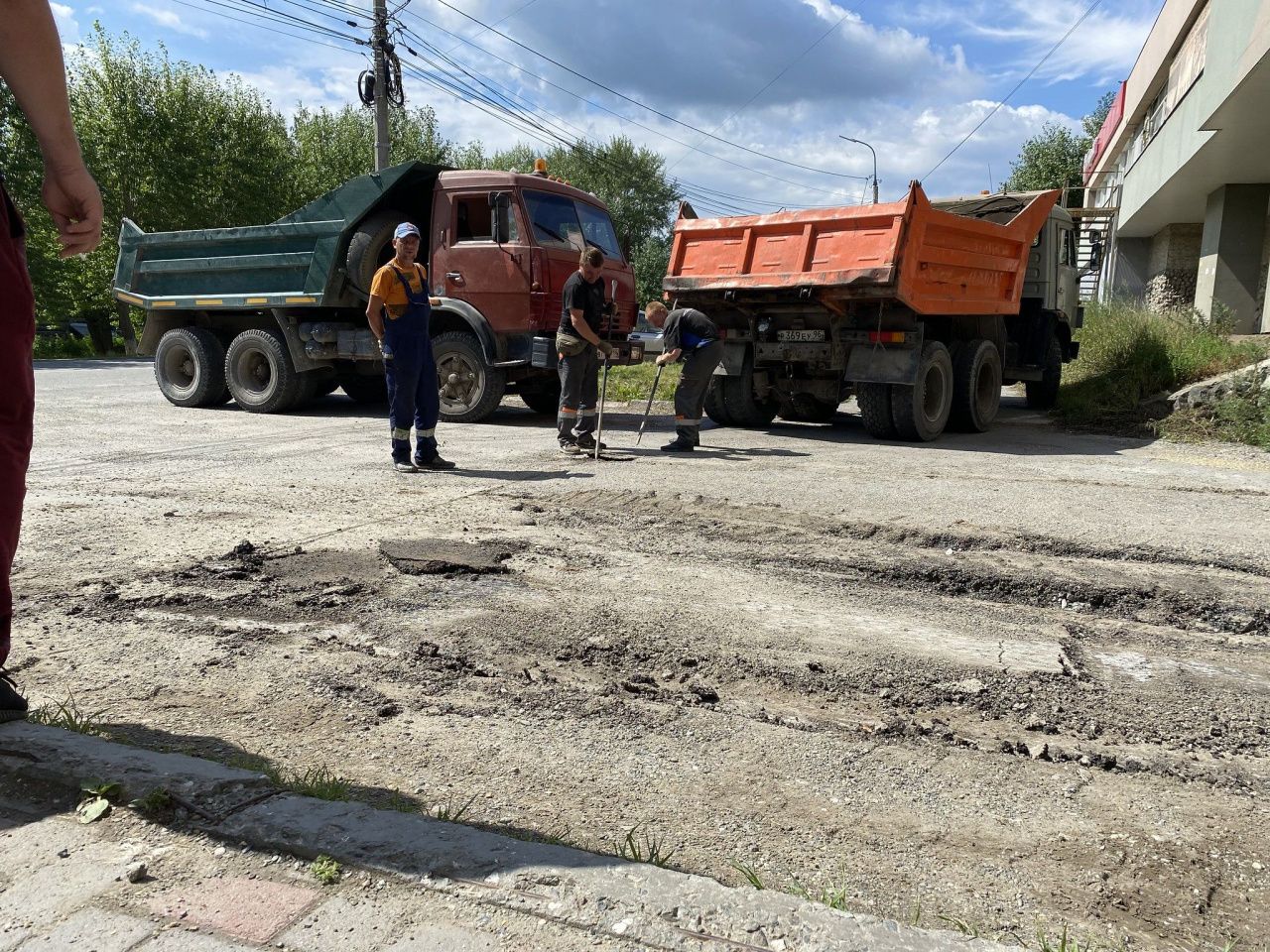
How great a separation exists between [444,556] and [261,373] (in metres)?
8.63

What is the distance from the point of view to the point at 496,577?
14.8ft

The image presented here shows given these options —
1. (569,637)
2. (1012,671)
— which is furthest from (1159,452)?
(569,637)

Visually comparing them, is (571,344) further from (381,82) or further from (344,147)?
(344,147)

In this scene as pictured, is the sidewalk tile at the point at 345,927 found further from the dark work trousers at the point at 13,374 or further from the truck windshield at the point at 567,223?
the truck windshield at the point at 567,223

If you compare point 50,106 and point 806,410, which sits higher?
point 50,106

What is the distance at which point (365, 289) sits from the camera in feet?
36.0

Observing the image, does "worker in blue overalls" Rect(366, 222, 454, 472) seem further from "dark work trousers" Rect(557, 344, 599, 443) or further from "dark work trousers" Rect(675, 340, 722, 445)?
"dark work trousers" Rect(675, 340, 722, 445)

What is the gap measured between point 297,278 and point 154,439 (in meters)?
2.93

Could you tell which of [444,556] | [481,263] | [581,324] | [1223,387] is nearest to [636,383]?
[481,263]

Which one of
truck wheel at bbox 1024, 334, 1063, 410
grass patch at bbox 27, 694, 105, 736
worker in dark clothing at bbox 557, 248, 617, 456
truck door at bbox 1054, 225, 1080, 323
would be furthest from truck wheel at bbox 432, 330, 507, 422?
grass patch at bbox 27, 694, 105, 736

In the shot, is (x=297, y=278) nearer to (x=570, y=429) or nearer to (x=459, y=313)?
(x=459, y=313)

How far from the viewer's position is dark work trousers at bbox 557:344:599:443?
8633mm

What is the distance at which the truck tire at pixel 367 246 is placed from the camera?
10953mm

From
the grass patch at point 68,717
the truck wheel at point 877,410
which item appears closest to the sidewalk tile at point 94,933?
the grass patch at point 68,717
